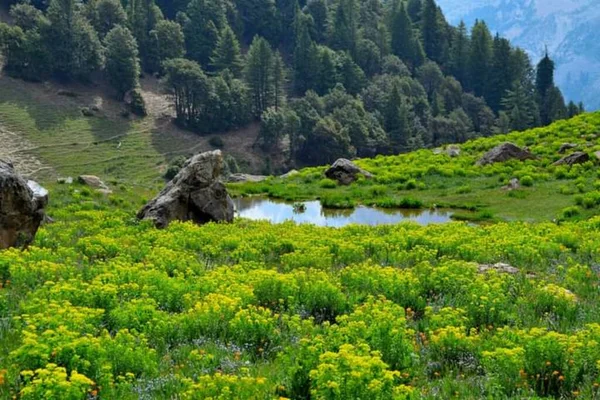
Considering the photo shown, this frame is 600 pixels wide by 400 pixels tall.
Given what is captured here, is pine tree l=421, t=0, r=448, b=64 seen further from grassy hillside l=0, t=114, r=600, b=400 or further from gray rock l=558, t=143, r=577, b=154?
grassy hillside l=0, t=114, r=600, b=400

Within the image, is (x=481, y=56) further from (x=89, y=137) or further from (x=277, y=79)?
(x=89, y=137)

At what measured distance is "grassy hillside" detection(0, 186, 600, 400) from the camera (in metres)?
8.91

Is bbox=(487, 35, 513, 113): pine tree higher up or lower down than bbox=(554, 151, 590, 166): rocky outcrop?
higher up

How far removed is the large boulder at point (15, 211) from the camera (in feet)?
66.3

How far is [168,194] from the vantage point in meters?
29.2

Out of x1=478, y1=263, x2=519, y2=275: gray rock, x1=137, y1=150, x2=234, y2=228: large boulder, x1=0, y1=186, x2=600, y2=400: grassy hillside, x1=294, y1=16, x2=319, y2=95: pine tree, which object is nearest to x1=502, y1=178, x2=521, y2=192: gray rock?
x1=0, y1=186, x2=600, y2=400: grassy hillside

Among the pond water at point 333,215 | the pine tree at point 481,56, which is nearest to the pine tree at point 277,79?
the pine tree at point 481,56

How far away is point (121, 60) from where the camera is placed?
134 m

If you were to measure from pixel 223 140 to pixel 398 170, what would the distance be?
3649 inches

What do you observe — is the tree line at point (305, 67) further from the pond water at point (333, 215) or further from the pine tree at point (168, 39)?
the pond water at point (333, 215)

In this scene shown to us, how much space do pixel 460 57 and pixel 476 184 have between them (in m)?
155

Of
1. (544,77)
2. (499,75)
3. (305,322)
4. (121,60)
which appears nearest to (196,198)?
(305,322)

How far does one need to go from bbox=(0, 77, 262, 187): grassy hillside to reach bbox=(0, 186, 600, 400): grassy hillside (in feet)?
286

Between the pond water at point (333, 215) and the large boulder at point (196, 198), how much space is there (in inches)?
175
